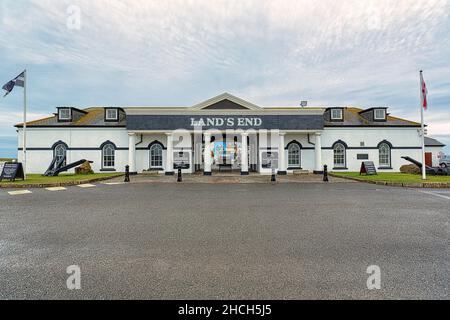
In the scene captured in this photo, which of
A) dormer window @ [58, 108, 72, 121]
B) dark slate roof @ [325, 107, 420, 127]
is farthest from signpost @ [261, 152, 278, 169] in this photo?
dormer window @ [58, 108, 72, 121]

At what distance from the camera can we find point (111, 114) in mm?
25250

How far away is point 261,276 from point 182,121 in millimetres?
20395

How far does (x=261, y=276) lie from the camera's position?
330 cm

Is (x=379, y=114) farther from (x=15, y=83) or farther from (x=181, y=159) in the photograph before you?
(x=15, y=83)

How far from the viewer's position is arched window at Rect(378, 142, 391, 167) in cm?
2461

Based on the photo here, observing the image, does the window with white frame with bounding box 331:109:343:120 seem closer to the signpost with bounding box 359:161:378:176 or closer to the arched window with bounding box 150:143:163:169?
the signpost with bounding box 359:161:378:176

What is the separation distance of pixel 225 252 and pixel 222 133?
2009 centimetres

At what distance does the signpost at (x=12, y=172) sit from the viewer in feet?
52.5

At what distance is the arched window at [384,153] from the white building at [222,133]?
0.08 metres

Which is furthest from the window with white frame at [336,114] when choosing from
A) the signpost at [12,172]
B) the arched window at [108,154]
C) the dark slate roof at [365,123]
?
the signpost at [12,172]

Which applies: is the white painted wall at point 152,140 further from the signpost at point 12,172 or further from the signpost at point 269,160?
the signpost at point 12,172

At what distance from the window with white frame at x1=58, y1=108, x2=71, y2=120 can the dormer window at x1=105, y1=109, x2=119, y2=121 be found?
3709 millimetres

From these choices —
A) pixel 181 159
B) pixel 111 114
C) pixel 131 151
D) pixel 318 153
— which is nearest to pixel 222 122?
pixel 181 159
